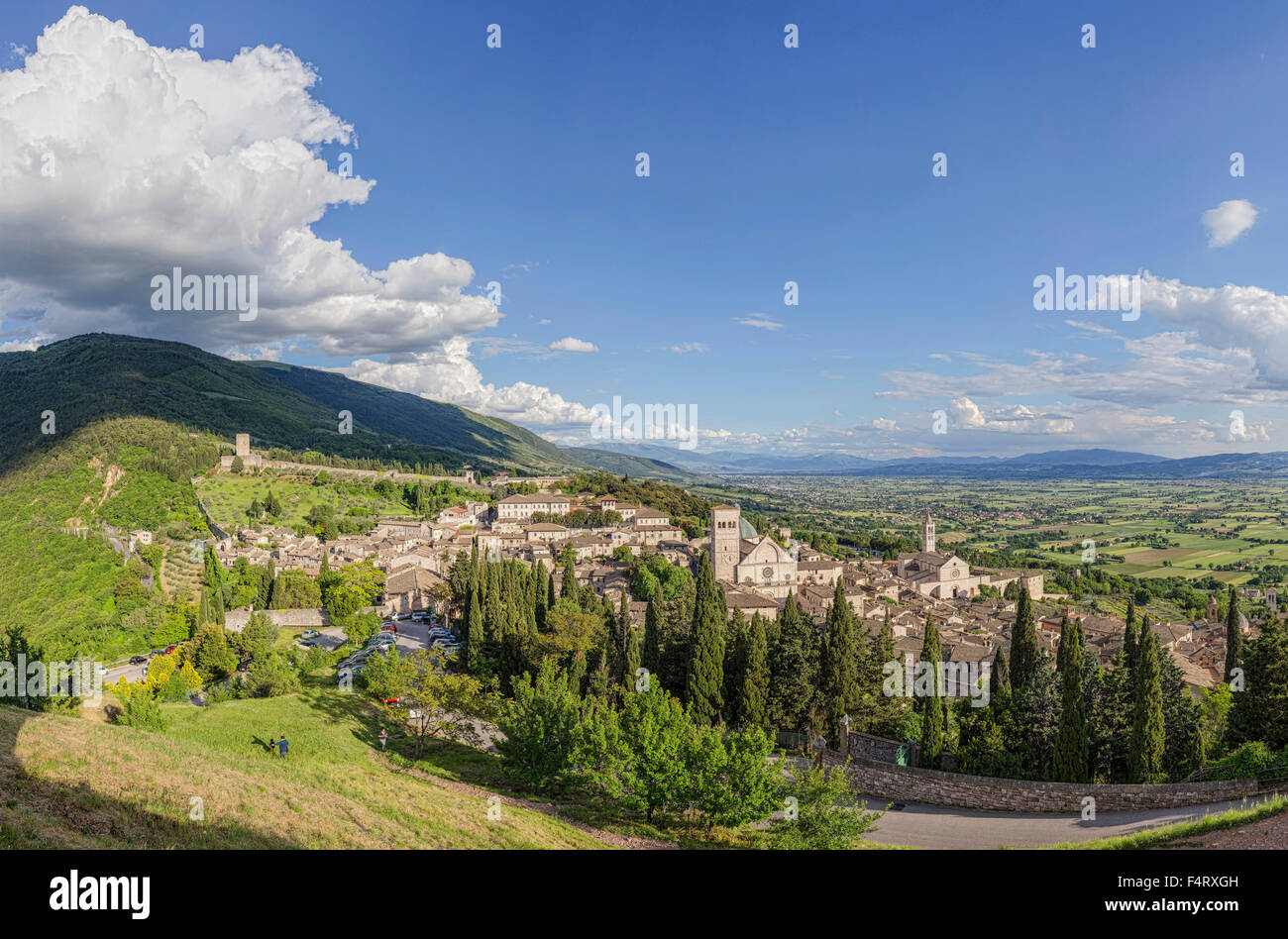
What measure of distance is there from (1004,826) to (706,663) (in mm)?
13124

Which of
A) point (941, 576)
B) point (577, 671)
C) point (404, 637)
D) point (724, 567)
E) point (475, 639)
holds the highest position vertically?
point (724, 567)

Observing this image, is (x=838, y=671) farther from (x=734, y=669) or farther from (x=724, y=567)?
(x=724, y=567)

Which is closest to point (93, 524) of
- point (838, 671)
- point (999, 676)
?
point (838, 671)

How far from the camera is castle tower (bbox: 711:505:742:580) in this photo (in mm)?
67125

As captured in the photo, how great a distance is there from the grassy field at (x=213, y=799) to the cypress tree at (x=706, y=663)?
11.2 meters

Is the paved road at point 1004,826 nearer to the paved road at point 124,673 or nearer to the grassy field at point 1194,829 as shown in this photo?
the grassy field at point 1194,829

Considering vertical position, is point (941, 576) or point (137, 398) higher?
point (137, 398)

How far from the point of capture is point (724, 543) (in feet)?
222

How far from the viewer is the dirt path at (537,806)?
18.2 metres

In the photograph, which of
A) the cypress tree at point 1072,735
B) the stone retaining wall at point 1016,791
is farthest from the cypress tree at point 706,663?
the cypress tree at point 1072,735

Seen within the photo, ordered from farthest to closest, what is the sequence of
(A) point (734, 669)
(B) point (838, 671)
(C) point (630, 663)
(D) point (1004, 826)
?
1. (C) point (630, 663)
2. (A) point (734, 669)
3. (B) point (838, 671)
4. (D) point (1004, 826)
